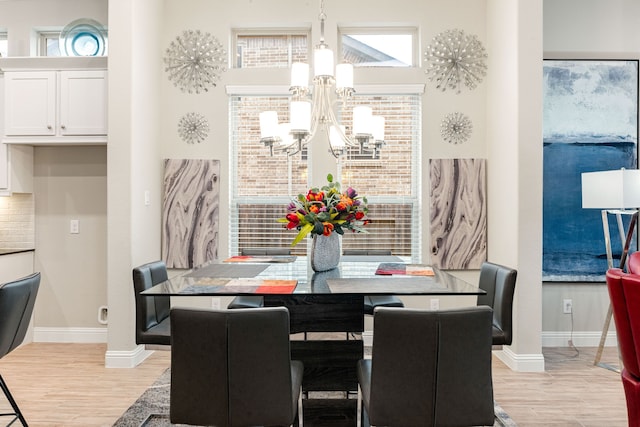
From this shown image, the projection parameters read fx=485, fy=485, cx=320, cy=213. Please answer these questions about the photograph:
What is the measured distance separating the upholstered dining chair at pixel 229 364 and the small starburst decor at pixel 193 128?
9.50 ft

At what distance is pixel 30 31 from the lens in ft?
14.2

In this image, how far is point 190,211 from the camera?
14.1ft

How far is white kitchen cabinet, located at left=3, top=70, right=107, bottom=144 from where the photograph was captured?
12.7 feet

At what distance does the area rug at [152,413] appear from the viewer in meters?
2.66

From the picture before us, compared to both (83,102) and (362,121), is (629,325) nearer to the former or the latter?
(362,121)

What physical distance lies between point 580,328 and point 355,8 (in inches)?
135

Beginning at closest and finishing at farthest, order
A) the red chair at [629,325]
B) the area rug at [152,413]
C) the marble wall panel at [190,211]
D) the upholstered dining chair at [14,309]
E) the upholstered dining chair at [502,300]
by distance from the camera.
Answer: the red chair at [629,325]
the upholstered dining chair at [14,309]
the upholstered dining chair at [502,300]
the area rug at [152,413]
the marble wall panel at [190,211]

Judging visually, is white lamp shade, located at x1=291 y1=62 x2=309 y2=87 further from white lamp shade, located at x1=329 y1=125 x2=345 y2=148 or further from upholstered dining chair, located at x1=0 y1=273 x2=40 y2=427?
upholstered dining chair, located at x1=0 y1=273 x2=40 y2=427

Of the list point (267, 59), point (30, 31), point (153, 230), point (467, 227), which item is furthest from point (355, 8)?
point (30, 31)

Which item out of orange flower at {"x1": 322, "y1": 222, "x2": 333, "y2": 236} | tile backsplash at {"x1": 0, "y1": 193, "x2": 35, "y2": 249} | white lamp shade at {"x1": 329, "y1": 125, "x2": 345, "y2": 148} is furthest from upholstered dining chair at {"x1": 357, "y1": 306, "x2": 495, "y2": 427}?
tile backsplash at {"x1": 0, "y1": 193, "x2": 35, "y2": 249}

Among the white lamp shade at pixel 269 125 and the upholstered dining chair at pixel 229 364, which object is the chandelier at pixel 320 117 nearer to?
the white lamp shade at pixel 269 125

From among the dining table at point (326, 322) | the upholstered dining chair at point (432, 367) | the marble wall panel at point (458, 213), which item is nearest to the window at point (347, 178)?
the marble wall panel at point (458, 213)

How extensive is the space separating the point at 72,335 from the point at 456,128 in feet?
12.7

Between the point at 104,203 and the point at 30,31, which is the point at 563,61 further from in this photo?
the point at 30,31
